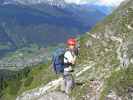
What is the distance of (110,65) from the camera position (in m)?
37.5

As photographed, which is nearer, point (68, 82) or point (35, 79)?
point (68, 82)

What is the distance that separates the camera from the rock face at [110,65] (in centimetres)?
3219

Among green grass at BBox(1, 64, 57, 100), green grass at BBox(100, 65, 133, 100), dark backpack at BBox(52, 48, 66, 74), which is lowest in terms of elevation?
green grass at BBox(1, 64, 57, 100)

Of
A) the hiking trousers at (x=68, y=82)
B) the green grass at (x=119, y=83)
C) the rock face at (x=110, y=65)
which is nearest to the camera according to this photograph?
the green grass at (x=119, y=83)

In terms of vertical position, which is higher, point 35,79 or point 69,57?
point 69,57

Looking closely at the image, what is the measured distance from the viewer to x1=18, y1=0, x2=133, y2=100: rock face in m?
32.2

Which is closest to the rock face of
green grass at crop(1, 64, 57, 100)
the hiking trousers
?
the hiking trousers

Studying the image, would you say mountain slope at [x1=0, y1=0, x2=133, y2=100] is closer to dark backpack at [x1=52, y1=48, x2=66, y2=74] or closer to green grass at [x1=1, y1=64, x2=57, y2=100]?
dark backpack at [x1=52, y1=48, x2=66, y2=74]

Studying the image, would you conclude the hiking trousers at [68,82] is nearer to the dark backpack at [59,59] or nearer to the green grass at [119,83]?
the dark backpack at [59,59]

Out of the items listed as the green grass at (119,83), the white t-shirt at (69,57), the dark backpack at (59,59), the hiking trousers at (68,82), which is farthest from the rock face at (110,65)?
the white t-shirt at (69,57)

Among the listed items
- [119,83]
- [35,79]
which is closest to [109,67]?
[119,83]

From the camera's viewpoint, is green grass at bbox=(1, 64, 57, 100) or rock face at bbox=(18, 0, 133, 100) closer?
rock face at bbox=(18, 0, 133, 100)

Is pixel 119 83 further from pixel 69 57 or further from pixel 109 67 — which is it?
pixel 109 67

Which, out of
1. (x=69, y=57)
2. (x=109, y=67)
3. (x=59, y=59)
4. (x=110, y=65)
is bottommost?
(x=109, y=67)
